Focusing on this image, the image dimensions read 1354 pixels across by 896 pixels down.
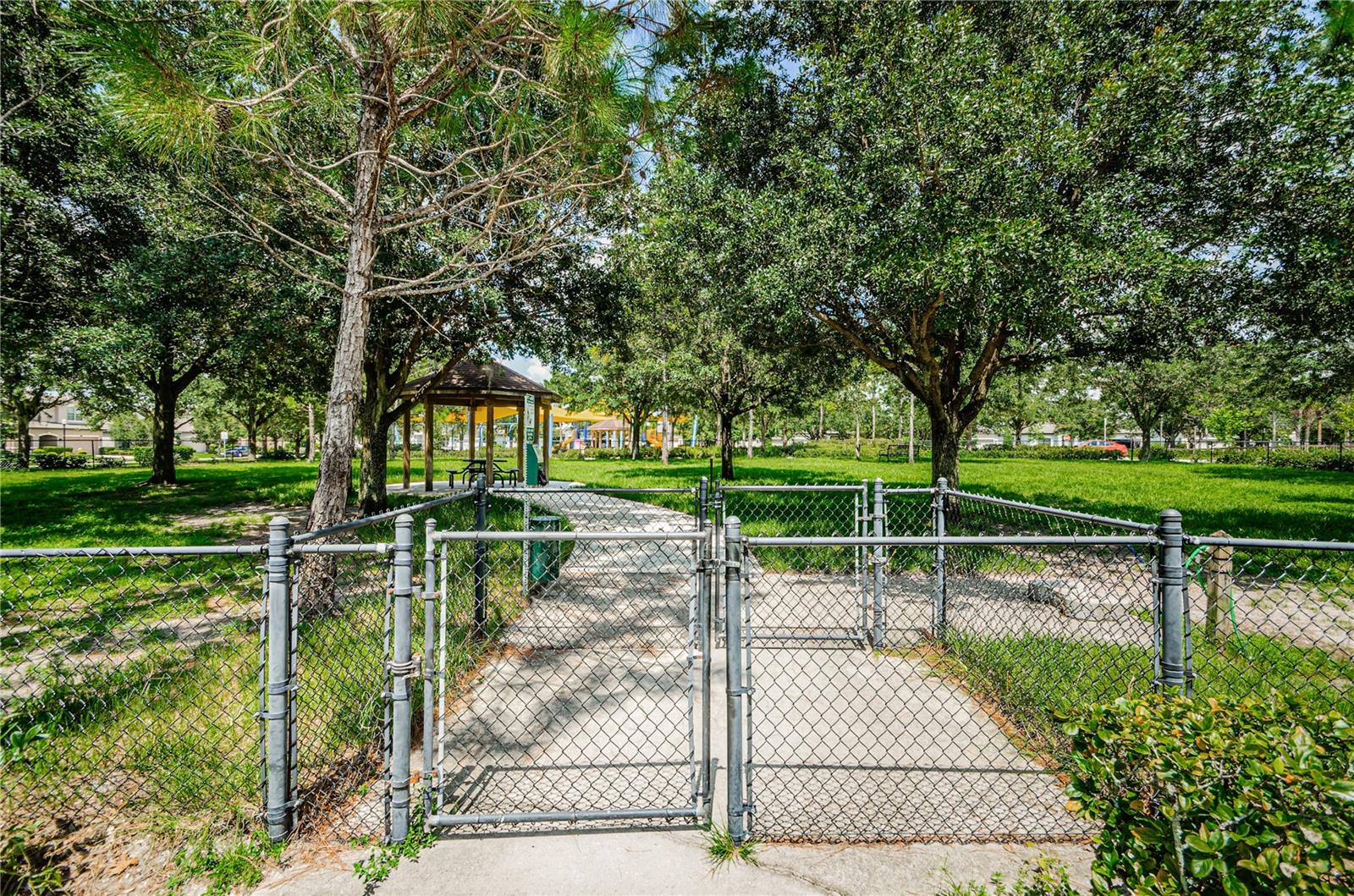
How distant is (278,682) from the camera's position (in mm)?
2307

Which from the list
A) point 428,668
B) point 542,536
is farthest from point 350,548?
point 542,536

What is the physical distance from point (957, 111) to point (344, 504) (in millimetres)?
7148

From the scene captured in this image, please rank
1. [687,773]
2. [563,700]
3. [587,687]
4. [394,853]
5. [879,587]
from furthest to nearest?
[879,587]
[587,687]
[563,700]
[687,773]
[394,853]

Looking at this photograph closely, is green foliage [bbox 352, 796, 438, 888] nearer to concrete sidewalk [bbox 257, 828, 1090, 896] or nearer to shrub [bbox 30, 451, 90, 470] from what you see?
concrete sidewalk [bbox 257, 828, 1090, 896]

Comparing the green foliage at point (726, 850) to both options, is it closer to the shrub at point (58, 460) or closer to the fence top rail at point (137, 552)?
the fence top rail at point (137, 552)

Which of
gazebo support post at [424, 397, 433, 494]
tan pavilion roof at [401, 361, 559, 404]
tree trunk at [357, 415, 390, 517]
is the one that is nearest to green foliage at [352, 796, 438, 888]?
tree trunk at [357, 415, 390, 517]

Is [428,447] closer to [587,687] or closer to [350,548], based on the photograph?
[587,687]

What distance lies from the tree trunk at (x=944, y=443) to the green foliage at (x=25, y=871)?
10.3 metres

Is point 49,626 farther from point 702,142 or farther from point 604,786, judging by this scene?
point 702,142

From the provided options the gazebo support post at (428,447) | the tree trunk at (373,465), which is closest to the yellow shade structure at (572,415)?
the gazebo support post at (428,447)

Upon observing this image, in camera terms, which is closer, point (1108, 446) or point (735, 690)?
point (735, 690)

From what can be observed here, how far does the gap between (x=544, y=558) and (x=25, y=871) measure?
13.8 ft

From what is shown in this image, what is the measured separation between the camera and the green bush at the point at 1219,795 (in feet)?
3.98

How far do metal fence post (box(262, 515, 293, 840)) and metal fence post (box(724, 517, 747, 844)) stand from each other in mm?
1809
